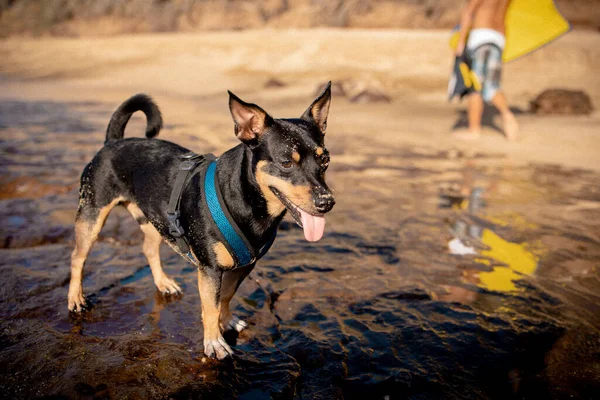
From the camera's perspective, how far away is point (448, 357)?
10.2ft

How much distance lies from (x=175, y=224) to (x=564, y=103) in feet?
42.0

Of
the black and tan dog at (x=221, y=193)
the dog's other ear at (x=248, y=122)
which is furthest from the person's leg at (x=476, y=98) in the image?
the dog's other ear at (x=248, y=122)

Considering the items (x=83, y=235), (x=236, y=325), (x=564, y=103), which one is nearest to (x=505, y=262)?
(x=236, y=325)

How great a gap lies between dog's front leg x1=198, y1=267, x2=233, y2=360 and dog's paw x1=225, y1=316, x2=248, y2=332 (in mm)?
294

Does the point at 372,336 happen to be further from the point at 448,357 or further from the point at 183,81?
the point at 183,81

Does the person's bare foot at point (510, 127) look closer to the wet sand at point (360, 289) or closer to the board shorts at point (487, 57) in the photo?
the wet sand at point (360, 289)

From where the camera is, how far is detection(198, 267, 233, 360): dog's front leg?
3.00 m

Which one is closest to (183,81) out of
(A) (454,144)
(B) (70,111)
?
(B) (70,111)

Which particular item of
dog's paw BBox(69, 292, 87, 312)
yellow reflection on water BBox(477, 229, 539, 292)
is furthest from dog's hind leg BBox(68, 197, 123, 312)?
yellow reflection on water BBox(477, 229, 539, 292)

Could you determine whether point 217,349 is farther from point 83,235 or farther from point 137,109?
point 137,109

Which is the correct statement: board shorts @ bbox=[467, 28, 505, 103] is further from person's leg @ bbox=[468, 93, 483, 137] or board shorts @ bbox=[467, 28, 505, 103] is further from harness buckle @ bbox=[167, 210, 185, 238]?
harness buckle @ bbox=[167, 210, 185, 238]

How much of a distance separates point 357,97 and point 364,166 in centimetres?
823

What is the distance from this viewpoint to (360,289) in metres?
4.00

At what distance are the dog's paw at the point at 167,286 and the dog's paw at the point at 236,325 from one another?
2.11ft
